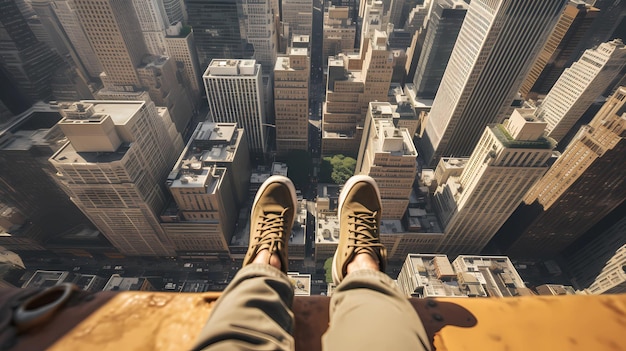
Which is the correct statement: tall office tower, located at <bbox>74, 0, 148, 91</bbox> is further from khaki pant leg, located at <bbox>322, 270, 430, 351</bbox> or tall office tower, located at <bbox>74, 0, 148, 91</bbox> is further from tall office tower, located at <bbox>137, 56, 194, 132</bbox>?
khaki pant leg, located at <bbox>322, 270, 430, 351</bbox>

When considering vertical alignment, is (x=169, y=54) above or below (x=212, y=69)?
above

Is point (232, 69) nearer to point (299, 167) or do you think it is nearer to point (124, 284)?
point (299, 167)

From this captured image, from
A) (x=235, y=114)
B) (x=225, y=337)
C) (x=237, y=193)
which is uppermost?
(x=235, y=114)

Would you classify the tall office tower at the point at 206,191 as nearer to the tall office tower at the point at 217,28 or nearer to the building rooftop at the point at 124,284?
the building rooftop at the point at 124,284

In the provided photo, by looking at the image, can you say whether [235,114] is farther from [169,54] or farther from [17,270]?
[17,270]

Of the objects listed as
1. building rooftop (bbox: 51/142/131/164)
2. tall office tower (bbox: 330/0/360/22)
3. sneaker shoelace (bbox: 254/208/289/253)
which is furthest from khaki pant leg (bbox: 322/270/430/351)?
tall office tower (bbox: 330/0/360/22)

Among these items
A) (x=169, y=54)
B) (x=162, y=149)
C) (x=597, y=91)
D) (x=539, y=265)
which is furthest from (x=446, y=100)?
(x=169, y=54)
